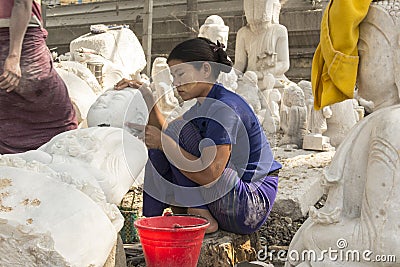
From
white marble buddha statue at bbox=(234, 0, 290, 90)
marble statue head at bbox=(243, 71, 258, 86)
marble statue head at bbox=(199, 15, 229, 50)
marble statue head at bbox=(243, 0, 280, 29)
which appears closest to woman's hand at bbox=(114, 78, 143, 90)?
marble statue head at bbox=(243, 71, 258, 86)

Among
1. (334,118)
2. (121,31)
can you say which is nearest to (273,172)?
(334,118)

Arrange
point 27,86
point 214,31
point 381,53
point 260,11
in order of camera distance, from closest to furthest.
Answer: point 381,53 → point 27,86 → point 214,31 → point 260,11

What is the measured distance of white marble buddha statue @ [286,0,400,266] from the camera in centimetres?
194

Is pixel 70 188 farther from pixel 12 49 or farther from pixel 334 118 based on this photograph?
pixel 334 118

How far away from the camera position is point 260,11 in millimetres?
8625

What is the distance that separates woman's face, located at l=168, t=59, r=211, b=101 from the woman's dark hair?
1.0 inches

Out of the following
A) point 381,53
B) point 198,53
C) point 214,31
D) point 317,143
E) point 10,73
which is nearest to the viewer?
point 381,53

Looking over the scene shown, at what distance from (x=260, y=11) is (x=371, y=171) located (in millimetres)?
6917

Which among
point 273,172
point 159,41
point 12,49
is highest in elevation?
point 12,49

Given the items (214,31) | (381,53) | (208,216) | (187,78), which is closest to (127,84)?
(187,78)

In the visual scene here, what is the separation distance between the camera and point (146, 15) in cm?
1004

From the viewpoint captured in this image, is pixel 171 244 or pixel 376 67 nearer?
pixel 376 67

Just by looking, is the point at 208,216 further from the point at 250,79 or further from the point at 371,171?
the point at 250,79

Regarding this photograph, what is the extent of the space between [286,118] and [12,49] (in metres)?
4.74
